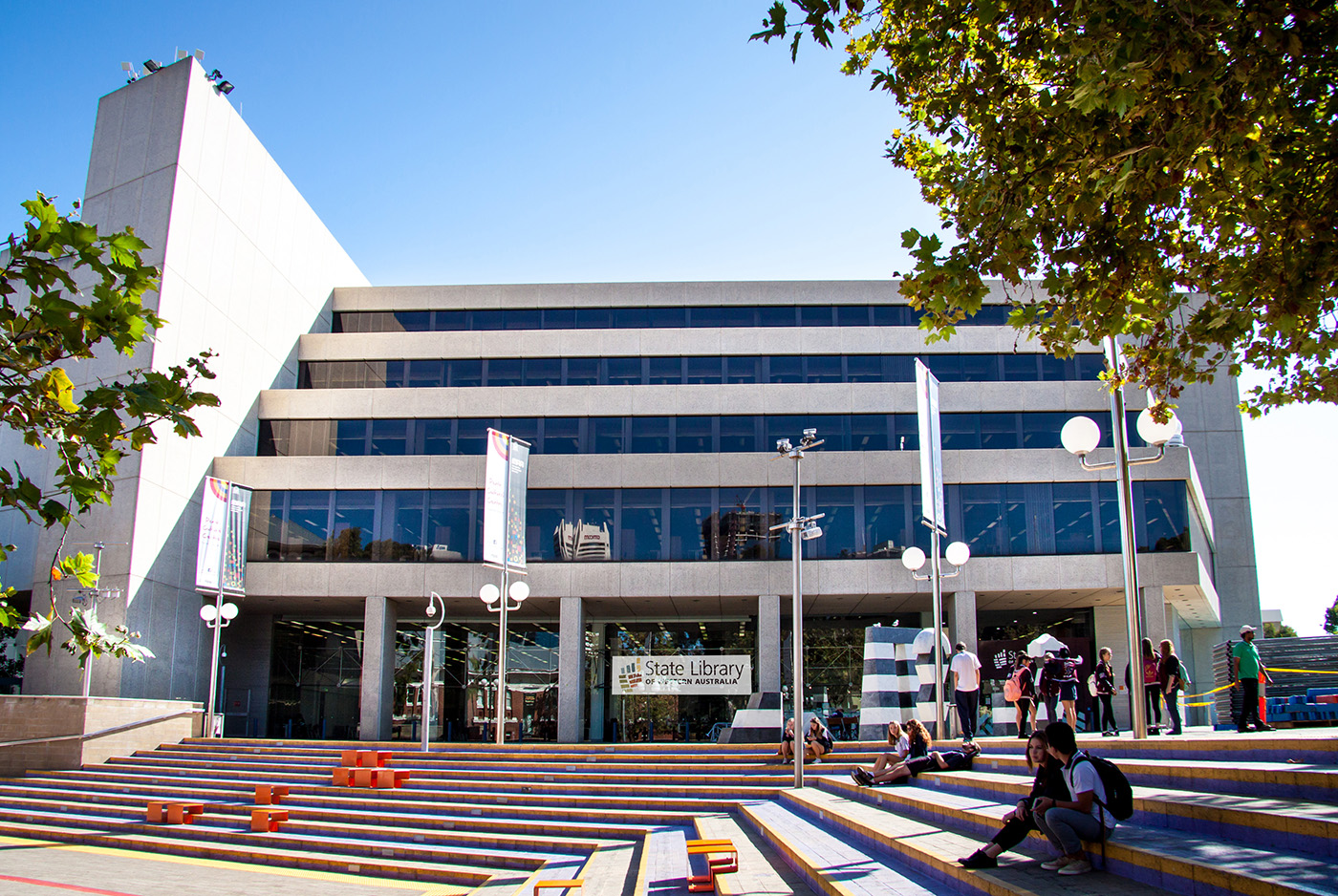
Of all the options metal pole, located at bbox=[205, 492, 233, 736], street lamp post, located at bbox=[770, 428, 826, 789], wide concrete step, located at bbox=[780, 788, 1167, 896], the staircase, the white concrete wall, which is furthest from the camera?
the white concrete wall

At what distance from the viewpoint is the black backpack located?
6879 mm

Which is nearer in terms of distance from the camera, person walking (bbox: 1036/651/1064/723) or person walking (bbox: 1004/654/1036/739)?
person walking (bbox: 1036/651/1064/723)

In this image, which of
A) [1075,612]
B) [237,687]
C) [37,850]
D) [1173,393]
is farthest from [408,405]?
[1173,393]

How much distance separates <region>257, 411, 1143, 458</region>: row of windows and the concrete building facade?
100 mm

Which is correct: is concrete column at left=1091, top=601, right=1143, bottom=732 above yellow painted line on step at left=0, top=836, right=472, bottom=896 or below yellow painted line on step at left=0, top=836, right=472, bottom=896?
above

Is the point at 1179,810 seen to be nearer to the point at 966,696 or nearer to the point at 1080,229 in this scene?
the point at 1080,229

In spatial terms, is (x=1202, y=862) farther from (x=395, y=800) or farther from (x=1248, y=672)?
(x=395, y=800)

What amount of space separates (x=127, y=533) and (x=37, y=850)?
12599 millimetres

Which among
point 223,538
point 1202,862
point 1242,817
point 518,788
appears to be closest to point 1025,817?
point 1242,817

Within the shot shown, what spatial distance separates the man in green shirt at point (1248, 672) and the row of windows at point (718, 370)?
770 inches

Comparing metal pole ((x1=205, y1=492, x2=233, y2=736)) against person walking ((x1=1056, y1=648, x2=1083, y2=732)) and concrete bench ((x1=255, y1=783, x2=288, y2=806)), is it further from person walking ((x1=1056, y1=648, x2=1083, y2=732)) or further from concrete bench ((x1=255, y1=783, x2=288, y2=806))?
person walking ((x1=1056, y1=648, x2=1083, y2=732))

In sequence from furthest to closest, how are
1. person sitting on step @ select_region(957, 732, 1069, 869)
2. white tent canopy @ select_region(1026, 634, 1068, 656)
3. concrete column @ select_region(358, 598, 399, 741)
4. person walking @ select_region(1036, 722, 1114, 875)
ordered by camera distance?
concrete column @ select_region(358, 598, 399, 741)
white tent canopy @ select_region(1026, 634, 1068, 656)
person sitting on step @ select_region(957, 732, 1069, 869)
person walking @ select_region(1036, 722, 1114, 875)

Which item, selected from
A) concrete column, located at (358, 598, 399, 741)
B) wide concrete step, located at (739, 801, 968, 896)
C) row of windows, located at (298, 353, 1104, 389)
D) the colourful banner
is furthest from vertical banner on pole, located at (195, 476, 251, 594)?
wide concrete step, located at (739, 801, 968, 896)

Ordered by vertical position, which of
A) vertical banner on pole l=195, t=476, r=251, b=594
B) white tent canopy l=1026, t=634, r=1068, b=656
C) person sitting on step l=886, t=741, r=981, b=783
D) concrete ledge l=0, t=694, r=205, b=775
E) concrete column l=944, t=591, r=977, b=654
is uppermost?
vertical banner on pole l=195, t=476, r=251, b=594
